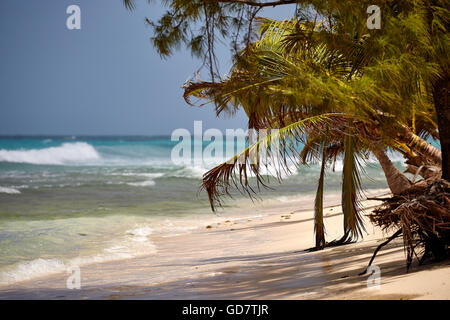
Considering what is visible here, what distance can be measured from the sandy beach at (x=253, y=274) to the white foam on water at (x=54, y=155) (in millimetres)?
34506

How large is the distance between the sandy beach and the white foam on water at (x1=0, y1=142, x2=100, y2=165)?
34.5 meters

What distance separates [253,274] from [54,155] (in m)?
39.9

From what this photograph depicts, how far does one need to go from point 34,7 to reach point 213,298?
58.0 m

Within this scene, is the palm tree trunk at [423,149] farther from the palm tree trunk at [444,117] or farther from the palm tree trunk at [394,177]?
the palm tree trunk at [444,117]

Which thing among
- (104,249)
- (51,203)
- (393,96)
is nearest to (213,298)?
(393,96)

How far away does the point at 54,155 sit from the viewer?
42.2 meters

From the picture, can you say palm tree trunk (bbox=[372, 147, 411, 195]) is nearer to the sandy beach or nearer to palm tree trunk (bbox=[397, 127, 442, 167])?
palm tree trunk (bbox=[397, 127, 442, 167])

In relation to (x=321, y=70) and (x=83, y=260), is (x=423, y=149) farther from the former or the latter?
(x=83, y=260)

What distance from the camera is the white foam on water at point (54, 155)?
4000cm

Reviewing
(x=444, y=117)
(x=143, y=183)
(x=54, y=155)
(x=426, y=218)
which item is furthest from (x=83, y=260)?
(x=54, y=155)

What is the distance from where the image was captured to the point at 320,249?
22.2ft

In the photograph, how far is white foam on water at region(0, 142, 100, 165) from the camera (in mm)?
40000

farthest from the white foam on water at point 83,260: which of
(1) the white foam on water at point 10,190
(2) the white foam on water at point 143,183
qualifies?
(2) the white foam on water at point 143,183
